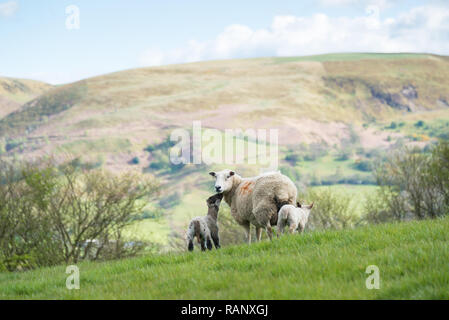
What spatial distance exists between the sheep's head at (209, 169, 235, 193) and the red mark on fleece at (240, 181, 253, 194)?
0.38 meters

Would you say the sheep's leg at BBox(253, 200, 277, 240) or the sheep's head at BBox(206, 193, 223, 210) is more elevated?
the sheep's head at BBox(206, 193, 223, 210)

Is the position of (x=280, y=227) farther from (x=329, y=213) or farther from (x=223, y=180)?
(x=329, y=213)

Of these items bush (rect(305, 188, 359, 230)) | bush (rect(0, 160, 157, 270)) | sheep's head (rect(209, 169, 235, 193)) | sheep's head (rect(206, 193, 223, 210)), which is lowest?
bush (rect(305, 188, 359, 230))

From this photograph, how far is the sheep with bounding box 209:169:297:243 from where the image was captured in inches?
505

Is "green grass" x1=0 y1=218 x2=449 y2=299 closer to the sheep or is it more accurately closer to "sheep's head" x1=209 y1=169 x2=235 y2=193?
the sheep

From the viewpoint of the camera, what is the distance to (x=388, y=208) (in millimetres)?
42281

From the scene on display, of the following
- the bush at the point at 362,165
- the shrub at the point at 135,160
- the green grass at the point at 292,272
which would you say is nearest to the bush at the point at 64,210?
the green grass at the point at 292,272

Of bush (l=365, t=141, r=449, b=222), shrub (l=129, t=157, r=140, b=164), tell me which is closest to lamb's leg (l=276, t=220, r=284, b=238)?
bush (l=365, t=141, r=449, b=222)

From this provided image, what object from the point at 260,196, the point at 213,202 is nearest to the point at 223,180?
the point at 260,196

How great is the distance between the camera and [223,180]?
13.7m

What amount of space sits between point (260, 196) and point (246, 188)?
0.90 m
